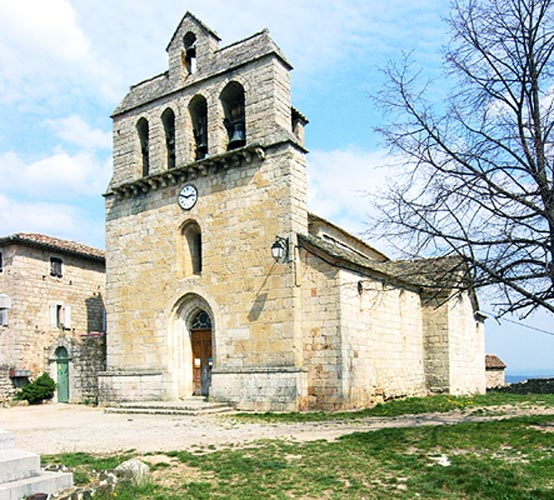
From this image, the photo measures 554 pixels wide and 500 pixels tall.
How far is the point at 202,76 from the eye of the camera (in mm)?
18000

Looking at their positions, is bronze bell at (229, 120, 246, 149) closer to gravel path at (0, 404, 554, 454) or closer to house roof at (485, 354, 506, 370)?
gravel path at (0, 404, 554, 454)

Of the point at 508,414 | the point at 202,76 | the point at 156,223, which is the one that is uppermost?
the point at 202,76

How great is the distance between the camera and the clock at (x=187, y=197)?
58.2 feet

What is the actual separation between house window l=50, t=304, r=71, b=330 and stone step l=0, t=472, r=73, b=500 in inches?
807

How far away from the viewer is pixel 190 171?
57.9ft

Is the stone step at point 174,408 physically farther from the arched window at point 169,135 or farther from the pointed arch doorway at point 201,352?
the arched window at point 169,135

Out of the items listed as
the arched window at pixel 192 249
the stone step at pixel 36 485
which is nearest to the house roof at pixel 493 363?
the arched window at pixel 192 249

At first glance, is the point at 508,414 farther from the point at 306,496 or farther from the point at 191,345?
the point at 191,345

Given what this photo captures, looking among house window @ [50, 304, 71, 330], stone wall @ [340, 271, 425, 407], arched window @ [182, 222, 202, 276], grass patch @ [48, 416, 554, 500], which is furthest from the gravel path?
house window @ [50, 304, 71, 330]

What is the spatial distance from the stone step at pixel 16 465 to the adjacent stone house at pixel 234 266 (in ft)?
29.7

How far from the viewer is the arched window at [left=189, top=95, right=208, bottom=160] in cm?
1836

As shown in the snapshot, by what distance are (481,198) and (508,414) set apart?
602cm

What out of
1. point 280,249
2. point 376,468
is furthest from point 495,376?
point 376,468

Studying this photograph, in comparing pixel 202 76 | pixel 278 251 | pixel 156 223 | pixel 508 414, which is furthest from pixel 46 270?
pixel 508 414
